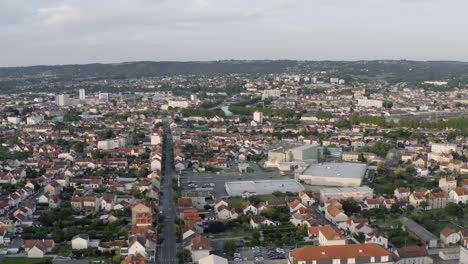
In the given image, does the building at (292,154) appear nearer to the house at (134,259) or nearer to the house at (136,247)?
the house at (136,247)

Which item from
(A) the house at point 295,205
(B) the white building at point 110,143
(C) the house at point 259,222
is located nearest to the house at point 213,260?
(C) the house at point 259,222

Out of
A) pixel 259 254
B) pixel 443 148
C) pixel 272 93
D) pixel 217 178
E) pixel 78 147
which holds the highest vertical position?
pixel 272 93

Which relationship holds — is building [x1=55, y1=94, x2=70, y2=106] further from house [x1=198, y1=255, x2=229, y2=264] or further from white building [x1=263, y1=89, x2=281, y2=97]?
house [x1=198, y1=255, x2=229, y2=264]

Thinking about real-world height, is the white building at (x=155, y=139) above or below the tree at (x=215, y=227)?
above

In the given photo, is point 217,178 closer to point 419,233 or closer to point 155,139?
point 155,139

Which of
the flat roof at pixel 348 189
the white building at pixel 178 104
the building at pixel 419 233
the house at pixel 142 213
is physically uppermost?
the white building at pixel 178 104

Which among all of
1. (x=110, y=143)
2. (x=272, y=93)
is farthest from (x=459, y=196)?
(x=272, y=93)
